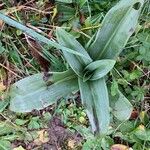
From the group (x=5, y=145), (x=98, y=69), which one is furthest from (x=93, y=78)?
(x=5, y=145)

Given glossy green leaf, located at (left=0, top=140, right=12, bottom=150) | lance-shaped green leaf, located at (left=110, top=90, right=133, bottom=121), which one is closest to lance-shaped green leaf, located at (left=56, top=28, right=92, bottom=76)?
lance-shaped green leaf, located at (left=110, top=90, right=133, bottom=121)

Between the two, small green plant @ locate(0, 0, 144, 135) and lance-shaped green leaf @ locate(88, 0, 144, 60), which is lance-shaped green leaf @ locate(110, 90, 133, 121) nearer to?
small green plant @ locate(0, 0, 144, 135)

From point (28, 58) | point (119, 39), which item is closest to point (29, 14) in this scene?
point (28, 58)

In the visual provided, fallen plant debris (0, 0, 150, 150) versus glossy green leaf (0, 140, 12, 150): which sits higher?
fallen plant debris (0, 0, 150, 150)

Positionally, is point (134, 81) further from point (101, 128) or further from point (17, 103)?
point (17, 103)

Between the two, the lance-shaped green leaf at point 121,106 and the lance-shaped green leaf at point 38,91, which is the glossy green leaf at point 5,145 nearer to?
the lance-shaped green leaf at point 38,91
